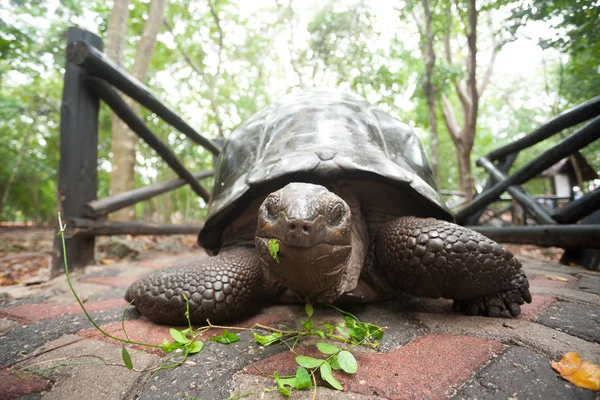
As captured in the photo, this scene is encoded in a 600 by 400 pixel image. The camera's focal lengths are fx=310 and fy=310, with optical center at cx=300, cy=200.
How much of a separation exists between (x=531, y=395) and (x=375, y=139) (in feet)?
5.52

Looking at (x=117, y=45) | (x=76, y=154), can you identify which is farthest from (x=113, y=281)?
(x=117, y=45)

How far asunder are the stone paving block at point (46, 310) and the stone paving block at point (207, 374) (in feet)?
3.32

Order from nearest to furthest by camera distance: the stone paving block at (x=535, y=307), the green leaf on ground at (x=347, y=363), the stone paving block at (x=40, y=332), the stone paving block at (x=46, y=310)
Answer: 1. the green leaf on ground at (x=347, y=363)
2. the stone paving block at (x=40, y=332)
3. the stone paving block at (x=535, y=307)
4. the stone paving block at (x=46, y=310)

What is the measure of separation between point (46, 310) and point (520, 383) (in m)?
2.34

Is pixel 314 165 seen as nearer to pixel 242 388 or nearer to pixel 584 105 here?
pixel 242 388

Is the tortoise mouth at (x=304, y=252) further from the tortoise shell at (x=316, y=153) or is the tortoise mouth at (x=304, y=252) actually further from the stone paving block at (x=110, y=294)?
the stone paving block at (x=110, y=294)

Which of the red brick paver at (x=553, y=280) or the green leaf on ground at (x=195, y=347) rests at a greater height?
the red brick paver at (x=553, y=280)

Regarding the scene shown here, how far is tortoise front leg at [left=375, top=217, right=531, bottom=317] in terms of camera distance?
1523mm

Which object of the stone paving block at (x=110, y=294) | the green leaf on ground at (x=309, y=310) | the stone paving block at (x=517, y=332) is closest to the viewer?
the stone paving block at (x=517, y=332)

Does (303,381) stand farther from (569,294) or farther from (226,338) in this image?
(569,294)

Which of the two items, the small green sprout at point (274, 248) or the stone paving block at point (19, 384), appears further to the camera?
the small green sprout at point (274, 248)

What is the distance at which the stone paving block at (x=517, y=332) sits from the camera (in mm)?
1158

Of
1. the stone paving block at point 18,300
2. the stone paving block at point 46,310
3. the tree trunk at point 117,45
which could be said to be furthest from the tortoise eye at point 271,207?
the tree trunk at point 117,45

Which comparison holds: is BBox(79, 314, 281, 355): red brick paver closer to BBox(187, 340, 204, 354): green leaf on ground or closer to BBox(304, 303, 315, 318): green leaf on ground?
BBox(187, 340, 204, 354): green leaf on ground
